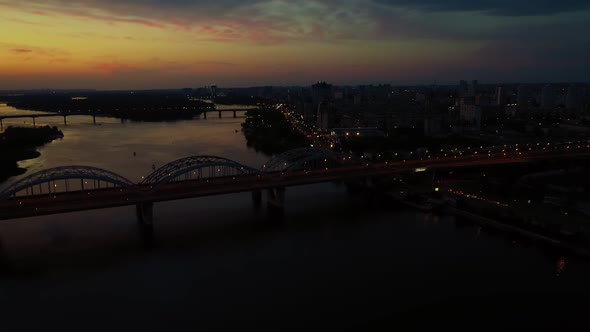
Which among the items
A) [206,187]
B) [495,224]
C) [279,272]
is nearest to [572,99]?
[495,224]

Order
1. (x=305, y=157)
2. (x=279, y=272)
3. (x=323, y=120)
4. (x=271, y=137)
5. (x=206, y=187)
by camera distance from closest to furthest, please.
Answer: (x=279, y=272) → (x=206, y=187) → (x=305, y=157) → (x=271, y=137) → (x=323, y=120)

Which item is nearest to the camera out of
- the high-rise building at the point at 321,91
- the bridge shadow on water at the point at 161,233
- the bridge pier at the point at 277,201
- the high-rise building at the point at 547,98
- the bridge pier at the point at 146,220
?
the bridge shadow on water at the point at 161,233

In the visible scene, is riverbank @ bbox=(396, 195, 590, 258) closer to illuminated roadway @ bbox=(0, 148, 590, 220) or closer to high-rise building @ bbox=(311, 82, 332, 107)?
illuminated roadway @ bbox=(0, 148, 590, 220)

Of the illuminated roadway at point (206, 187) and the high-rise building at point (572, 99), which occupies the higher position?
the high-rise building at point (572, 99)

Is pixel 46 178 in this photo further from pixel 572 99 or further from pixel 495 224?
pixel 572 99

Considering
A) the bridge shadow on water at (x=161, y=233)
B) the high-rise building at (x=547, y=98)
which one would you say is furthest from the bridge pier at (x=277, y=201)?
the high-rise building at (x=547, y=98)

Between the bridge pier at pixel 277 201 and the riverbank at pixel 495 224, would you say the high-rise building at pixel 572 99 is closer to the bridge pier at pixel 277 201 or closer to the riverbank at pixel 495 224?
the riverbank at pixel 495 224
